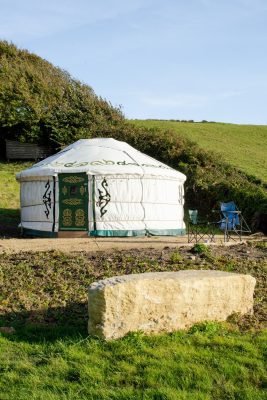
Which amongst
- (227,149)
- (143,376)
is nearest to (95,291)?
(143,376)

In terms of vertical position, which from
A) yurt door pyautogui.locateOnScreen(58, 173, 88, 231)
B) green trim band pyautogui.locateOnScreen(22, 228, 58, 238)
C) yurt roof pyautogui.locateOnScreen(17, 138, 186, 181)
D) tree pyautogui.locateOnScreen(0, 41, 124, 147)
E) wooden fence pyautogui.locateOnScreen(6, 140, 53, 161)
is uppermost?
tree pyautogui.locateOnScreen(0, 41, 124, 147)

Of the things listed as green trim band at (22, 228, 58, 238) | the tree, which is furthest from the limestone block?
the tree

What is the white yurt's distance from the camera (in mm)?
13961

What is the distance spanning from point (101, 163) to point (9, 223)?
460 cm

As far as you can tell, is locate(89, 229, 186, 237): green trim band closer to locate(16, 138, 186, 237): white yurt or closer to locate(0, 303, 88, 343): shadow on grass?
locate(16, 138, 186, 237): white yurt

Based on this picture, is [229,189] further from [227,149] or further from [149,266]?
[149,266]

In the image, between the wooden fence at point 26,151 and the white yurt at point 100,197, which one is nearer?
the white yurt at point 100,197

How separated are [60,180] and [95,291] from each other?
964 centimetres

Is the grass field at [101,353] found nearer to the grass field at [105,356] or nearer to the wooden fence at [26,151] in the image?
the grass field at [105,356]

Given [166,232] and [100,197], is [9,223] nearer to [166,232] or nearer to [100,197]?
[100,197]

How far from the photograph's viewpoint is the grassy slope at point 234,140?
2480 centimetres

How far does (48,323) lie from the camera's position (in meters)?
5.44

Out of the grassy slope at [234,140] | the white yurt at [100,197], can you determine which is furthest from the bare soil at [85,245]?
the grassy slope at [234,140]

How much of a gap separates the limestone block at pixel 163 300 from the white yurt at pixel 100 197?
27.7ft
